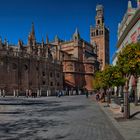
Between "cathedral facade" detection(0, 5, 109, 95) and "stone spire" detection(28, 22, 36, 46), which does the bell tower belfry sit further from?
"stone spire" detection(28, 22, 36, 46)

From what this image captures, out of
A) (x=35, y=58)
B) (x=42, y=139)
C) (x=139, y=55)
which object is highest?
(x=35, y=58)

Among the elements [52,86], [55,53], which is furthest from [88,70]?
[52,86]

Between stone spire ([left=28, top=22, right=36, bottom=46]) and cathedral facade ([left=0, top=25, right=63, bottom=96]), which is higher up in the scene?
stone spire ([left=28, top=22, right=36, bottom=46])

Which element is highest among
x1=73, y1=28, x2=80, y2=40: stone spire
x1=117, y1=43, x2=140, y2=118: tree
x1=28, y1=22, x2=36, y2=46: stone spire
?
x1=73, y1=28, x2=80, y2=40: stone spire

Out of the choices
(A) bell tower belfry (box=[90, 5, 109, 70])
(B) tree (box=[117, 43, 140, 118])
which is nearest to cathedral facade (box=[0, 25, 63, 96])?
(B) tree (box=[117, 43, 140, 118])

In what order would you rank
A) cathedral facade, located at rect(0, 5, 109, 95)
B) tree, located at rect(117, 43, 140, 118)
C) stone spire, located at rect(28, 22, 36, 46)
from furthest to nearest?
1. stone spire, located at rect(28, 22, 36, 46)
2. cathedral facade, located at rect(0, 5, 109, 95)
3. tree, located at rect(117, 43, 140, 118)

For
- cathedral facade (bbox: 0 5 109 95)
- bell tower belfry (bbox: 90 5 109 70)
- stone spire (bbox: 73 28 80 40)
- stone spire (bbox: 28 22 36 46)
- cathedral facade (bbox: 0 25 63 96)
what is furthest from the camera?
bell tower belfry (bbox: 90 5 109 70)

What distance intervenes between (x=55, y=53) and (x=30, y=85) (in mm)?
27998

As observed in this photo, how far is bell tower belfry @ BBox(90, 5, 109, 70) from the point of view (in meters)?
121

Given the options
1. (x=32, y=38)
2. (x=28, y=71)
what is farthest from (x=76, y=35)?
(x=28, y=71)

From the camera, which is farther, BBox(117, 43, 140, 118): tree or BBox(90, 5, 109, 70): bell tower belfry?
BBox(90, 5, 109, 70): bell tower belfry

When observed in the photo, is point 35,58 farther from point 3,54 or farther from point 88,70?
point 88,70

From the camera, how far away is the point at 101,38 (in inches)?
4783

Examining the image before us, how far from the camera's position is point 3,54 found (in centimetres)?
5872
